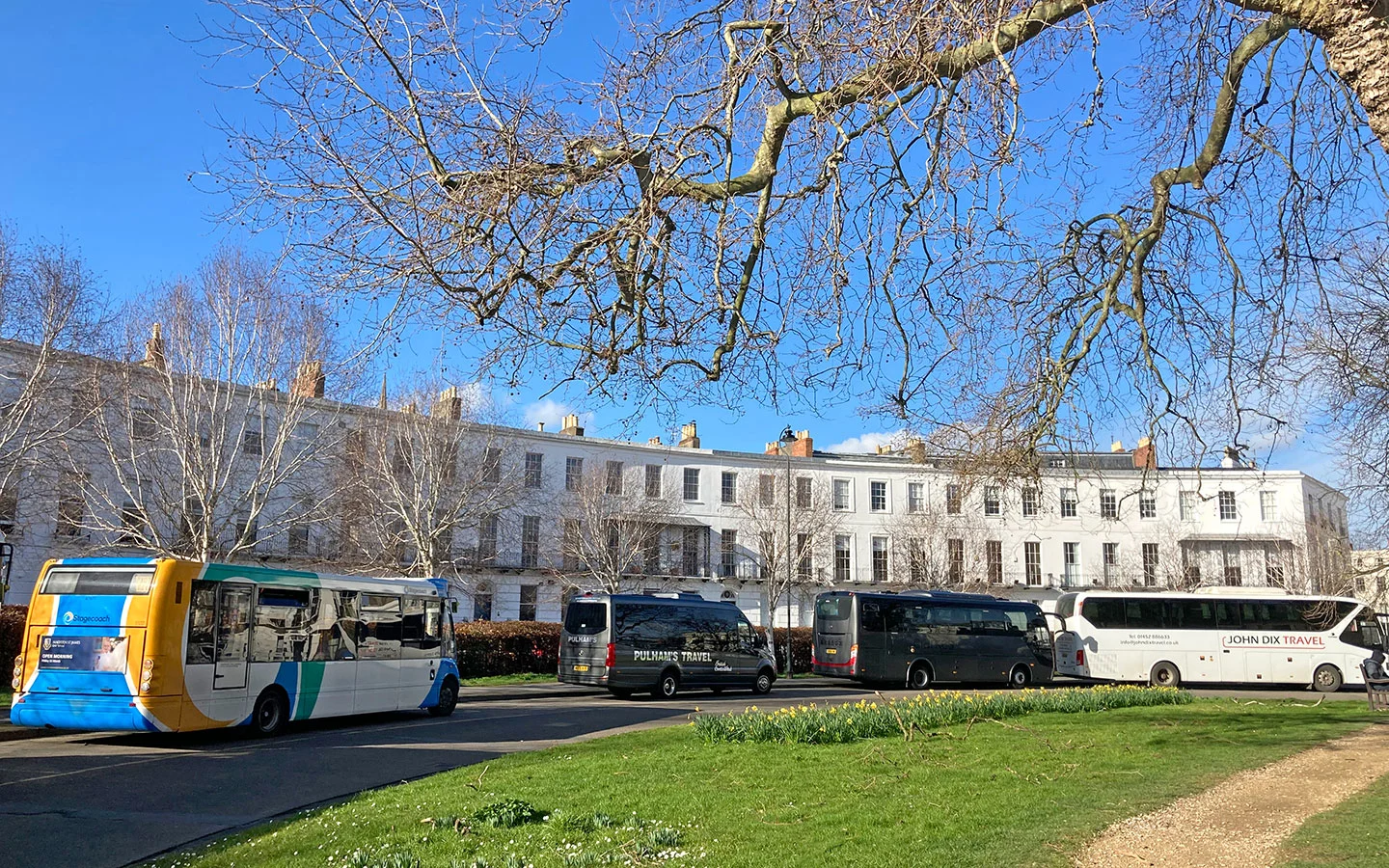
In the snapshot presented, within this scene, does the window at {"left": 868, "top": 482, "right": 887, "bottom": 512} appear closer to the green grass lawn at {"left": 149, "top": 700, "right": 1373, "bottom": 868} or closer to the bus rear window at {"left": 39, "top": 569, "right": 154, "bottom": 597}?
the green grass lawn at {"left": 149, "top": 700, "right": 1373, "bottom": 868}

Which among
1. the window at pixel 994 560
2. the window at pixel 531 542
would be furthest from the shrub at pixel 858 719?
the window at pixel 994 560

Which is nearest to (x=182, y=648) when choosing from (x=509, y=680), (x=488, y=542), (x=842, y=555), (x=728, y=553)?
(x=509, y=680)

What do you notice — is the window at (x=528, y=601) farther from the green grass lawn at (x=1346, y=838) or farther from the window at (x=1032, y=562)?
the green grass lawn at (x=1346, y=838)

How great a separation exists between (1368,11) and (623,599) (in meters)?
24.4

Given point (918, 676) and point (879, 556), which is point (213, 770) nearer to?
point (918, 676)

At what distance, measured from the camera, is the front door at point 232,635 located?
16.1 meters

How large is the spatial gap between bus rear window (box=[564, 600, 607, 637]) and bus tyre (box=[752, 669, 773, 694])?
552 centimetres

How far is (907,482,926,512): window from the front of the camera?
59.5m

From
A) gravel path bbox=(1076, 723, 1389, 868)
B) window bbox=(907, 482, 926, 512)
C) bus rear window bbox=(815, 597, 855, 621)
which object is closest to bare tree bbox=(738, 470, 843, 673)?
window bbox=(907, 482, 926, 512)

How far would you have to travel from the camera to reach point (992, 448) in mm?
10883

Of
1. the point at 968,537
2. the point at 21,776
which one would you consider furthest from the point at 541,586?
the point at 21,776

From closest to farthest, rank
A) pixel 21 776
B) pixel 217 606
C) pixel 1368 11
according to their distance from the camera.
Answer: pixel 1368 11, pixel 21 776, pixel 217 606

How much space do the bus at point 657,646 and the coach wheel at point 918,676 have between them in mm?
4913

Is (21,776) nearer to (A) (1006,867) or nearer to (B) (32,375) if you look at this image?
(A) (1006,867)
